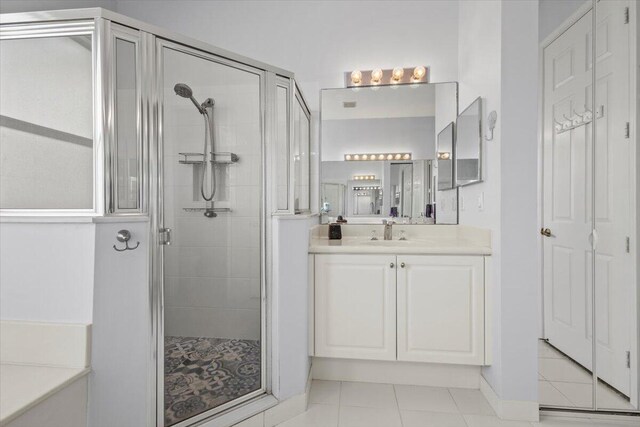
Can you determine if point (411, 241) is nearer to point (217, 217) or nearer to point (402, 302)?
point (402, 302)

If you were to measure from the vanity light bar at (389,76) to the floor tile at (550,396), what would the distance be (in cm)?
226

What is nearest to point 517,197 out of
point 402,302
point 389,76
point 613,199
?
point 613,199

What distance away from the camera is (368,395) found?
6.70 ft

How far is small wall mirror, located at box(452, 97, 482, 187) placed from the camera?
2.04 m

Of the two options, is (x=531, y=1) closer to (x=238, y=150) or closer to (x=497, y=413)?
(x=238, y=150)

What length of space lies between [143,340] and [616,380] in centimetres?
254

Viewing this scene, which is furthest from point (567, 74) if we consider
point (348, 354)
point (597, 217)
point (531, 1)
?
point (348, 354)

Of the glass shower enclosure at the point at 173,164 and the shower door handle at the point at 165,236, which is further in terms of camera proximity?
the shower door handle at the point at 165,236

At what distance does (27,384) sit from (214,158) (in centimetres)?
116

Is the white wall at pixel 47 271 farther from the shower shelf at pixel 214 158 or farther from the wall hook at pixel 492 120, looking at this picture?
the wall hook at pixel 492 120

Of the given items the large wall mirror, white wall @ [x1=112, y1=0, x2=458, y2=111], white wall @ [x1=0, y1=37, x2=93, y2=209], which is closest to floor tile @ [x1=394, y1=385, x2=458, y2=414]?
the large wall mirror

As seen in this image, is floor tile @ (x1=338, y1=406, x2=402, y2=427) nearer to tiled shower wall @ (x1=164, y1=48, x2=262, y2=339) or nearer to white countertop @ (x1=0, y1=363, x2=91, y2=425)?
tiled shower wall @ (x1=164, y1=48, x2=262, y2=339)

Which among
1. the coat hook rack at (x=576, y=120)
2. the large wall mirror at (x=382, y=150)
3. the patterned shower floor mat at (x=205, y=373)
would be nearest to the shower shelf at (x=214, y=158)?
the patterned shower floor mat at (x=205, y=373)

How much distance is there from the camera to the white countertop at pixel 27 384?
1.03 metres
